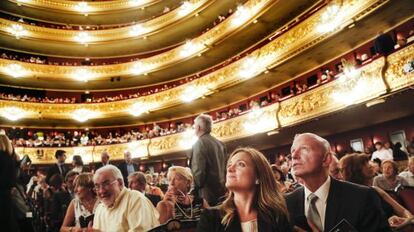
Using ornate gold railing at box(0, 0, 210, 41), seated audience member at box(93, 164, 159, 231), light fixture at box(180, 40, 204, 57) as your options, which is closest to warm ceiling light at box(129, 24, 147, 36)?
ornate gold railing at box(0, 0, 210, 41)

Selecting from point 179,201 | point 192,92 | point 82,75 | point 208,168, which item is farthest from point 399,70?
point 82,75

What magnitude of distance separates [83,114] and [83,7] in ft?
24.9

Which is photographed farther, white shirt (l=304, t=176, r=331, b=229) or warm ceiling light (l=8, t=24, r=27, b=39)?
warm ceiling light (l=8, t=24, r=27, b=39)

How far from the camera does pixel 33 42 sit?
2094cm

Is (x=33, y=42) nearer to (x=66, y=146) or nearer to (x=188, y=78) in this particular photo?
(x=66, y=146)

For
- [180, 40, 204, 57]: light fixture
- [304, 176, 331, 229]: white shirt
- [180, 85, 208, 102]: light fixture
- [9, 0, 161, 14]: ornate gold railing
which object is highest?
[9, 0, 161, 14]: ornate gold railing

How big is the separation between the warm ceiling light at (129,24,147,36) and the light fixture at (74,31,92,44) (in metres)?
2.90

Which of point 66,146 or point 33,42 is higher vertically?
point 33,42

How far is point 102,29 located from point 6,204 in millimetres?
22379

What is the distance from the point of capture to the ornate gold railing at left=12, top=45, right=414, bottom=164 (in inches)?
339

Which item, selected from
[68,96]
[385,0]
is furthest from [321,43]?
[68,96]

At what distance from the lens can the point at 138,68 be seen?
21.2 metres

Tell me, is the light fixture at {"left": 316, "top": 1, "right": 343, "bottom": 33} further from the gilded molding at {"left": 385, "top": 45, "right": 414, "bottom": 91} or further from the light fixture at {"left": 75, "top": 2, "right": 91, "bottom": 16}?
the light fixture at {"left": 75, "top": 2, "right": 91, "bottom": 16}

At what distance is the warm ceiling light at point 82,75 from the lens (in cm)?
2131
